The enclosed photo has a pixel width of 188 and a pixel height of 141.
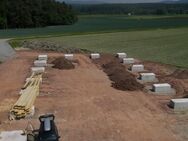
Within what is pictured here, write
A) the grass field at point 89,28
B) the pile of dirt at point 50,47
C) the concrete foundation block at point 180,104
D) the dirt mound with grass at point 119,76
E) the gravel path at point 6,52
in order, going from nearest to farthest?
the concrete foundation block at point 180,104
the dirt mound with grass at point 119,76
the gravel path at point 6,52
the pile of dirt at point 50,47
the grass field at point 89,28

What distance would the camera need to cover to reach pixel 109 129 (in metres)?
13.1

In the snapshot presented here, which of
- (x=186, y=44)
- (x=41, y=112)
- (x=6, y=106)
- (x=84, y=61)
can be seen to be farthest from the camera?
(x=186, y=44)

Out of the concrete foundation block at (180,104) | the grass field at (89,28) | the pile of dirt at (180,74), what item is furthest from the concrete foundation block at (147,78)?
the grass field at (89,28)

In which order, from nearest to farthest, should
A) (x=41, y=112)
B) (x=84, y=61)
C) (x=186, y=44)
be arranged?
1. (x=41, y=112)
2. (x=84, y=61)
3. (x=186, y=44)

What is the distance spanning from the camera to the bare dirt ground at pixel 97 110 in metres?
12.7

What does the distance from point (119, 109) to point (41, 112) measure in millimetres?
2957

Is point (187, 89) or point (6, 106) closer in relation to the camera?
point (6, 106)

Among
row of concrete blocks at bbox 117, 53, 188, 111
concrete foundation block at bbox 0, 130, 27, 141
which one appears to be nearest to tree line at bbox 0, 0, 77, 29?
row of concrete blocks at bbox 117, 53, 188, 111

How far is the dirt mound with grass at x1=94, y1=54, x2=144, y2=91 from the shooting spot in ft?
62.3

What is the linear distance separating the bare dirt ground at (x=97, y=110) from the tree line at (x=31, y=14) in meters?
66.9

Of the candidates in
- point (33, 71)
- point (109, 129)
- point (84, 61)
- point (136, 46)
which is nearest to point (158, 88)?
point (109, 129)

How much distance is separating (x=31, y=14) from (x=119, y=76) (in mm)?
71434

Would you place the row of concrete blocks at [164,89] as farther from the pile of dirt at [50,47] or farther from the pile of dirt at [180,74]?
the pile of dirt at [50,47]

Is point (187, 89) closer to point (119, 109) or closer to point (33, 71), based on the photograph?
point (119, 109)
